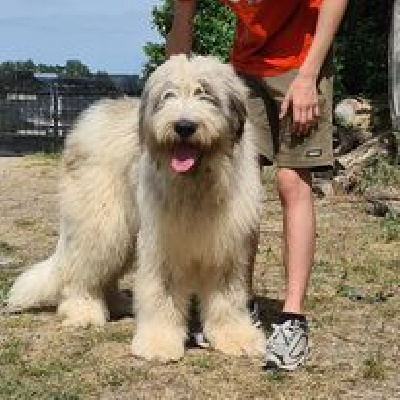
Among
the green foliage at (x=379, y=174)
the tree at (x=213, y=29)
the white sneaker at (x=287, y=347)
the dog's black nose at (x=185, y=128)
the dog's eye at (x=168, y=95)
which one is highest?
the tree at (x=213, y=29)

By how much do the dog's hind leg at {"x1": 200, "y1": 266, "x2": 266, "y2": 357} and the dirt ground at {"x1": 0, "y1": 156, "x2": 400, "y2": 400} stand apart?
0.08 m

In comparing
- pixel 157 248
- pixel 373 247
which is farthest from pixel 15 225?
pixel 157 248

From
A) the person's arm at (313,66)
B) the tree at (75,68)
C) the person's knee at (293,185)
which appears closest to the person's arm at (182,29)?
the person's arm at (313,66)

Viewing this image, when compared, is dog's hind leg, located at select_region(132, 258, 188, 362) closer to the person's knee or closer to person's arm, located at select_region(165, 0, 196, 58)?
the person's knee

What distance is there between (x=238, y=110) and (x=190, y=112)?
0.33m

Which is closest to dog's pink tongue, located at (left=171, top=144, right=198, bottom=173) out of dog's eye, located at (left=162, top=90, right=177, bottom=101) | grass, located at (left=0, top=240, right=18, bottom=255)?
dog's eye, located at (left=162, top=90, right=177, bottom=101)

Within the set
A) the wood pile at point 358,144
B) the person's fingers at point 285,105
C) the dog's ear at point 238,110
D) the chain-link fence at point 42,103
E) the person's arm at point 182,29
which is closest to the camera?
the dog's ear at point 238,110

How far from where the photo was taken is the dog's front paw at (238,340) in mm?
4930

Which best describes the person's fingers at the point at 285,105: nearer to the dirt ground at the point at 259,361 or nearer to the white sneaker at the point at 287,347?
the white sneaker at the point at 287,347

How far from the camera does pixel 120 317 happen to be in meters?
5.83

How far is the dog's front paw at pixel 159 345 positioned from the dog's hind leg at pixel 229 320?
191 millimetres

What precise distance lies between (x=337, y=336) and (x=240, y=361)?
0.69 meters

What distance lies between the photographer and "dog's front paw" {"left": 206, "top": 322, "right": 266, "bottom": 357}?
493cm

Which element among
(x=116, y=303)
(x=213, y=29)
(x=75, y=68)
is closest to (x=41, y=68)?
(x=75, y=68)
